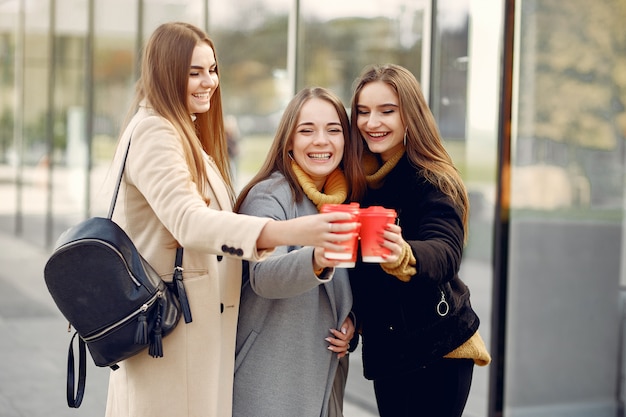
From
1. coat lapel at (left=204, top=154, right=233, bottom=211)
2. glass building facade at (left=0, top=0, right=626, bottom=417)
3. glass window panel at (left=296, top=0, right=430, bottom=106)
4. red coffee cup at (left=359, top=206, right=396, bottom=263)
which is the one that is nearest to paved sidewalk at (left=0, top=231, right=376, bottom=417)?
glass building facade at (left=0, top=0, right=626, bottom=417)

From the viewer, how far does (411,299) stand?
9.20ft

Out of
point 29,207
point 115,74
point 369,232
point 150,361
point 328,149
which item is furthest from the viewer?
point 29,207

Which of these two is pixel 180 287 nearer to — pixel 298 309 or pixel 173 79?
Result: pixel 298 309

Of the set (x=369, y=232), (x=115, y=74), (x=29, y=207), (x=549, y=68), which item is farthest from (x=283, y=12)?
(x=29, y=207)

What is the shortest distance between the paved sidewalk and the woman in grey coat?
2.70 meters

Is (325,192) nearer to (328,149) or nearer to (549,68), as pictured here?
(328,149)

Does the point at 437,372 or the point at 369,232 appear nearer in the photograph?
the point at 369,232

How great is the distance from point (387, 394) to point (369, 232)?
89cm

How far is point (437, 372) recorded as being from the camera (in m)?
2.86

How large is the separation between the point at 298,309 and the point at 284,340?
102 mm

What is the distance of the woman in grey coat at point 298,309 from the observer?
2.76m

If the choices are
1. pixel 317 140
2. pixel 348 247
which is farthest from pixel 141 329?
pixel 317 140

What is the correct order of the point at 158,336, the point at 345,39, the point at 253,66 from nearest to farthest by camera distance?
1. the point at 158,336
2. the point at 345,39
3. the point at 253,66

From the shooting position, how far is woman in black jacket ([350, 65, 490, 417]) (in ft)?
9.11
